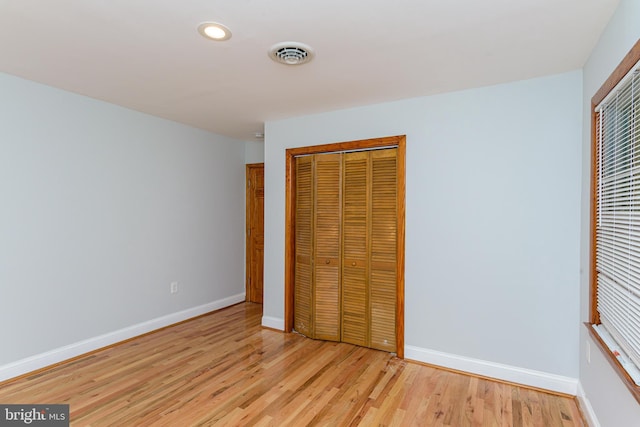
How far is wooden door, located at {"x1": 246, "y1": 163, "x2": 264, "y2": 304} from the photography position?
4.97m

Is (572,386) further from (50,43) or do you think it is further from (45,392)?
(50,43)

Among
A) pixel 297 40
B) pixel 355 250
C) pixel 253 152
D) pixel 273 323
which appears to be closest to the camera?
pixel 297 40

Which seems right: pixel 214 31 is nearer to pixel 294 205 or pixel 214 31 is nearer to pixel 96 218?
pixel 294 205

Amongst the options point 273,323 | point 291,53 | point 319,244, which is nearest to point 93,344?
point 273,323

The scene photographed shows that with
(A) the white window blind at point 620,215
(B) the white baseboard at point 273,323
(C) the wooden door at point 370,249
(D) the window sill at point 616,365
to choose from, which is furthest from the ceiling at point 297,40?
(B) the white baseboard at point 273,323

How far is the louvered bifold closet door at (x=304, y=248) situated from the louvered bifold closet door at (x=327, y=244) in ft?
0.24

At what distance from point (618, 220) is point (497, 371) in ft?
4.97

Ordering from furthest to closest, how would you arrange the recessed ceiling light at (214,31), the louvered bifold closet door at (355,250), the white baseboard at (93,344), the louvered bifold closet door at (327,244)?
1. the louvered bifold closet door at (327,244)
2. the louvered bifold closet door at (355,250)
3. the white baseboard at (93,344)
4. the recessed ceiling light at (214,31)

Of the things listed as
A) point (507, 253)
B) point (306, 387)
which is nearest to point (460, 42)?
point (507, 253)

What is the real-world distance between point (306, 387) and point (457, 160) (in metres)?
2.14

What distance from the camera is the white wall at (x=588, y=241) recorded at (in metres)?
1.54

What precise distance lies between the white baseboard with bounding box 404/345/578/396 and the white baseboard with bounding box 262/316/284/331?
4.55 feet

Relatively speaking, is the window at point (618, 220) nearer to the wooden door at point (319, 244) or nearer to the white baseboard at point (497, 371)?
the white baseboard at point (497, 371)

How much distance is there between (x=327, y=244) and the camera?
3496mm
